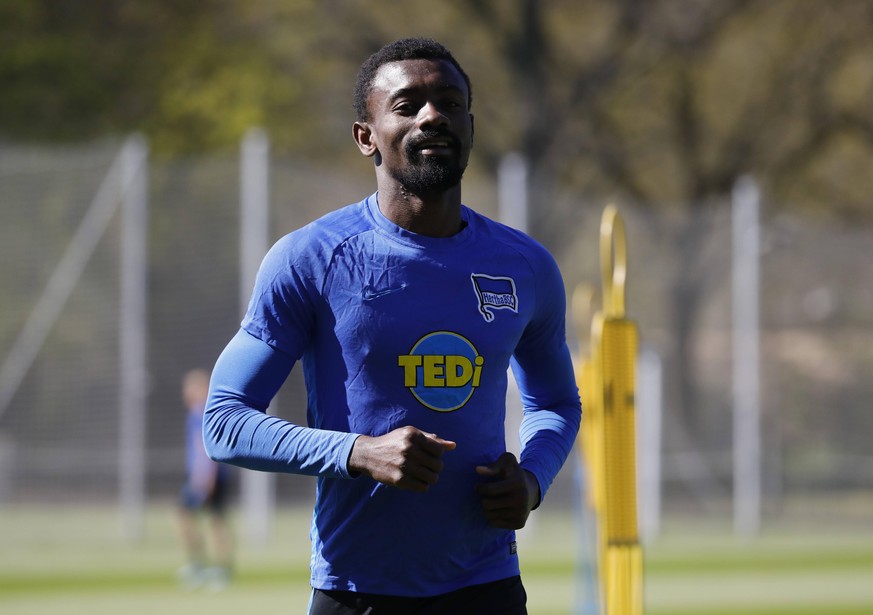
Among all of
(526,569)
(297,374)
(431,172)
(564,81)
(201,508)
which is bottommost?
(431,172)

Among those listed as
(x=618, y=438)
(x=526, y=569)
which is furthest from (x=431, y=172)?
(x=526, y=569)

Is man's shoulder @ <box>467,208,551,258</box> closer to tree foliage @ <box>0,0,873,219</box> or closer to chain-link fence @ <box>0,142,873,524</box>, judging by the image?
chain-link fence @ <box>0,142,873,524</box>

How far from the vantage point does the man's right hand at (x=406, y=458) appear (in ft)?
11.4

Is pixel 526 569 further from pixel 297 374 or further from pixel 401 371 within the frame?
pixel 401 371

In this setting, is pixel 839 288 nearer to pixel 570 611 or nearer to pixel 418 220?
pixel 570 611

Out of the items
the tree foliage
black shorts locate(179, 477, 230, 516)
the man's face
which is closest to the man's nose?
the man's face

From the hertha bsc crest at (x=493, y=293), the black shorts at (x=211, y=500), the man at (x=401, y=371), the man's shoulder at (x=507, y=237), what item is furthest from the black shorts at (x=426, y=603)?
the black shorts at (x=211, y=500)

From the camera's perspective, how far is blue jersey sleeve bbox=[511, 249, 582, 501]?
13.2 ft

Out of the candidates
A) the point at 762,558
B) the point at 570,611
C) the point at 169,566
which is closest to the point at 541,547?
the point at 762,558

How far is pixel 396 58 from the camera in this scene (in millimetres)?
3885

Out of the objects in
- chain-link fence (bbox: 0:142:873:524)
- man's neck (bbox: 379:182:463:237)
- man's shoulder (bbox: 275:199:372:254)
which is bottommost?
man's shoulder (bbox: 275:199:372:254)

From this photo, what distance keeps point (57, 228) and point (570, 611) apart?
9.76 meters

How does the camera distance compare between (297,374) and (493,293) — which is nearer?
(493,293)

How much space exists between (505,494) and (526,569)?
12.2 metres
